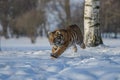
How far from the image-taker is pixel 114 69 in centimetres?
604

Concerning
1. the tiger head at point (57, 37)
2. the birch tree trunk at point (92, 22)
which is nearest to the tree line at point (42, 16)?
the birch tree trunk at point (92, 22)

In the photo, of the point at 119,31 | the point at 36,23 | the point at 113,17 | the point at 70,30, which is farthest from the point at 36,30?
the point at 70,30

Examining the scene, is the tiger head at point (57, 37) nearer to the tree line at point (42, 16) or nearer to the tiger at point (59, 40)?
the tiger at point (59, 40)

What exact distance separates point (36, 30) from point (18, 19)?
832cm

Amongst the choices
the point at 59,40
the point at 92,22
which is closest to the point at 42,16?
the point at 92,22

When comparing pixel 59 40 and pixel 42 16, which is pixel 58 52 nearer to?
pixel 59 40

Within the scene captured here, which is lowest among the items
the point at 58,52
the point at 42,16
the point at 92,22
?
the point at 42,16

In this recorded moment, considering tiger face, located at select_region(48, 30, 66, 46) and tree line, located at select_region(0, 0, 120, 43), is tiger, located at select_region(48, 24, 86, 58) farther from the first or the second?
tree line, located at select_region(0, 0, 120, 43)

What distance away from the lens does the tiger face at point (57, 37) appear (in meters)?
7.66

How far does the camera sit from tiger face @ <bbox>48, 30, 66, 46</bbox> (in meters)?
7.66

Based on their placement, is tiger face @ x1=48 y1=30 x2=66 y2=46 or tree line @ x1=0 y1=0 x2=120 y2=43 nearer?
tiger face @ x1=48 y1=30 x2=66 y2=46

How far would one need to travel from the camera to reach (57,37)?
7.67 meters

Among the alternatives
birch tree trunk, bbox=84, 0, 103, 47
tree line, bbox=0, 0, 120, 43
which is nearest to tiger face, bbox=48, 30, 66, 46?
birch tree trunk, bbox=84, 0, 103, 47

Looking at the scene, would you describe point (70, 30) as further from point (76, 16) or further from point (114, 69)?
point (76, 16)
